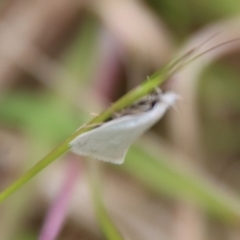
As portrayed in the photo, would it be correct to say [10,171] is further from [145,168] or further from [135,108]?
[135,108]

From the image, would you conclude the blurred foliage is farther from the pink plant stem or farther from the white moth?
the white moth

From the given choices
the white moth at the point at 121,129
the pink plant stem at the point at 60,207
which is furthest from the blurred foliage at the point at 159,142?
the white moth at the point at 121,129

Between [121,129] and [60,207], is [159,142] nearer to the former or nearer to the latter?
[60,207]

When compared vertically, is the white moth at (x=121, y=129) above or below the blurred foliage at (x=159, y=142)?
below

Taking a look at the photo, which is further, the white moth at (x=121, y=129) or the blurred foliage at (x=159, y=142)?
the blurred foliage at (x=159, y=142)

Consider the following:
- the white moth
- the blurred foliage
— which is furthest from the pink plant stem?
the white moth

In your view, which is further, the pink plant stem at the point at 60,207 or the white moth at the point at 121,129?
the pink plant stem at the point at 60,207

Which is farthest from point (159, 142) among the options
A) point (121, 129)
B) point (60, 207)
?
point (121, 129)

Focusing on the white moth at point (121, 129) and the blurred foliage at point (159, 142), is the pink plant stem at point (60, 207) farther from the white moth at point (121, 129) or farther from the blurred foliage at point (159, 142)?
→ the white moth at point (121, 129)
